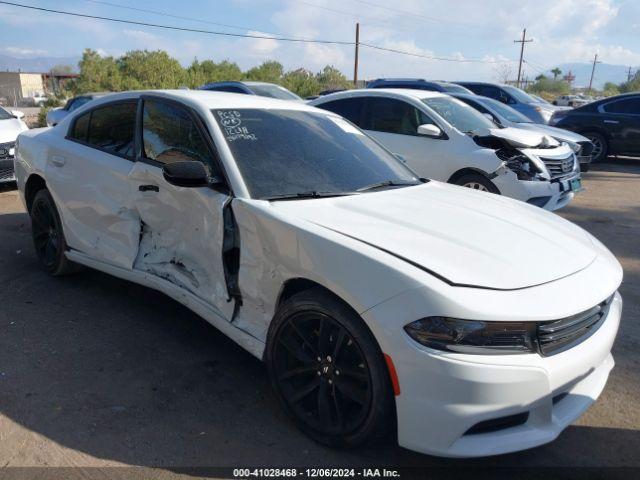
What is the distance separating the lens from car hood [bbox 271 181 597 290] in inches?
94.5

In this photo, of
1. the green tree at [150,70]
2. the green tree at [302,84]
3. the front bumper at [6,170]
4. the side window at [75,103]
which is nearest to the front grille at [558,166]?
the front bumper at [6,170]

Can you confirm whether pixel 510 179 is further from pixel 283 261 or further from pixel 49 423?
pixel 49 423

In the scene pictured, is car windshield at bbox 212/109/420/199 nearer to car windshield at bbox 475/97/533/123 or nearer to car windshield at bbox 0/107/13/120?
car windshield at bbox 475/97/533/123

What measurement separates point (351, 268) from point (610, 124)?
39.7ft

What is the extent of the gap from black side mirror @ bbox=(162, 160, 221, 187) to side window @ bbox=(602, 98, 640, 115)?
11975mm

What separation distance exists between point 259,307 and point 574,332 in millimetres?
1539

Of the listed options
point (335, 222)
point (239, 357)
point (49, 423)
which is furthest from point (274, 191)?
point (49, 423)

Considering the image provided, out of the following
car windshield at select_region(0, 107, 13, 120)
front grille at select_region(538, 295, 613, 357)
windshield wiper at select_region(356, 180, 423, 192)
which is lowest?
front grille at select_region(538, 295, 613, 357)

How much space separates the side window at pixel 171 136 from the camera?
3.46m

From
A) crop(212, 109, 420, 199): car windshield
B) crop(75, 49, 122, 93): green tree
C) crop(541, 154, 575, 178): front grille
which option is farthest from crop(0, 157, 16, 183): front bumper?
crop(75, 49, 122, 93): green tree

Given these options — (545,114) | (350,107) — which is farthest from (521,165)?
(545,114)

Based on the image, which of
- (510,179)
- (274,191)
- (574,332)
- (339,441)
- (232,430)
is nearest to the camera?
(574,332)

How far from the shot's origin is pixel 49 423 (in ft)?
9.34

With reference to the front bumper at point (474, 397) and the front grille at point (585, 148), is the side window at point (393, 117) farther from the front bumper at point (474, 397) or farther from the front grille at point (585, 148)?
the front bumper at point (474, 397)
